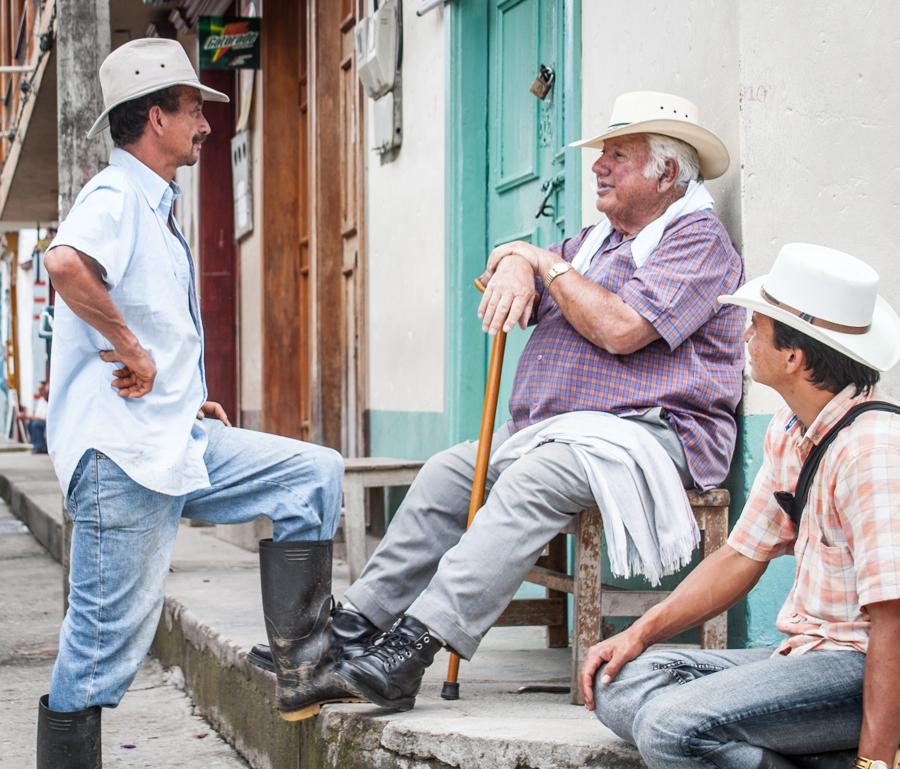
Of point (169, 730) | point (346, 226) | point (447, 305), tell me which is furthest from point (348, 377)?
point (169, 730)

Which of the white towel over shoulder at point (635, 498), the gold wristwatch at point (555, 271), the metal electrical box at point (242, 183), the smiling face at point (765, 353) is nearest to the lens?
the smiling face at point (765, 353)

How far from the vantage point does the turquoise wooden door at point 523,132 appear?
16.6ft

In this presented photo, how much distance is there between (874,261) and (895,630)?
5.11ft

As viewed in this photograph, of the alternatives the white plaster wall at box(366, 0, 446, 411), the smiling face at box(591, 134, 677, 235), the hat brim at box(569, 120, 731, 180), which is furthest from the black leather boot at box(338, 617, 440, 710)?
the white plaster wall at box(366, 0, 446, 411)

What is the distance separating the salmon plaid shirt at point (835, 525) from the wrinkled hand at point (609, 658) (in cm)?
29

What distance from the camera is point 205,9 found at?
10.6 metres

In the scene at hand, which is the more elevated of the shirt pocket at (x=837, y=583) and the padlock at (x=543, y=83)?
the padlock at (x=543, y=83)

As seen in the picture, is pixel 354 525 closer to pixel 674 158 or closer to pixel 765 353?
pixel 674 158

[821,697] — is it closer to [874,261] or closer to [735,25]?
[874,261]

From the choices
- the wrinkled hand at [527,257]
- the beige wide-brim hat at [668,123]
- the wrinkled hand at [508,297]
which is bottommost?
the wrinkled hand at [508,297]

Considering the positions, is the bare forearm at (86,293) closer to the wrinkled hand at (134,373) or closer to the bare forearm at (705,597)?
the wrinkled hand at (134,373)

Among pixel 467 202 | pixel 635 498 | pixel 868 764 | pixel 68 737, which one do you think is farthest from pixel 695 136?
pixel 68 737

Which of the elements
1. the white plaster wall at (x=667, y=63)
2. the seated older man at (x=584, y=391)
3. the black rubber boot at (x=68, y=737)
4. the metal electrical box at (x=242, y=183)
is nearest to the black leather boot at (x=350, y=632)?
the seated older man at (x=584, y=391)

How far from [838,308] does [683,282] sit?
1.04 meters
